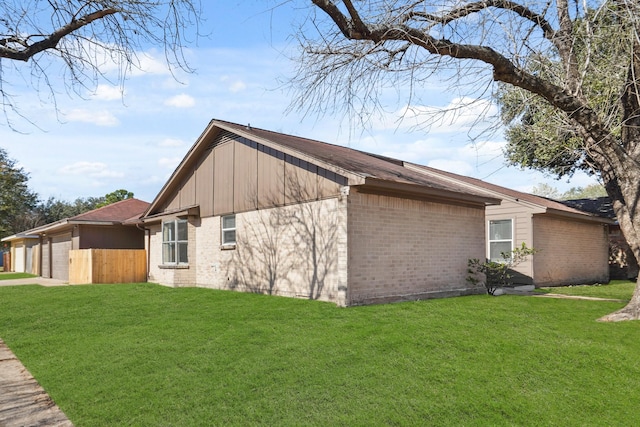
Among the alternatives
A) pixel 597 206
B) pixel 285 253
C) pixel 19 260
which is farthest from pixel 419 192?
pixel 19 260

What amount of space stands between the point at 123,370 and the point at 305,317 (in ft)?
12.0

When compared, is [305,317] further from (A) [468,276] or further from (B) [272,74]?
(A) [468,276]

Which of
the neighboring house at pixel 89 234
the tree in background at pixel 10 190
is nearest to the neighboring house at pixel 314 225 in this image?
the neighboring house at pixel 89 234

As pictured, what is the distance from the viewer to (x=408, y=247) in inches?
460

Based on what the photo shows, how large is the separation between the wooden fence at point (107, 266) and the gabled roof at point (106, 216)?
1.66m

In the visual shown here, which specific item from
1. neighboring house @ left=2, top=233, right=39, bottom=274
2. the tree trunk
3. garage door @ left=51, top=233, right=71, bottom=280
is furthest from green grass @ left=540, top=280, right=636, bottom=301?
neighboring house @ left=2, top=233, right=39, bottom=274

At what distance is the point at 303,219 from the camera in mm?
11922

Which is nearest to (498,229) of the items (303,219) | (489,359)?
(303,219)

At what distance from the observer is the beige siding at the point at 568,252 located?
1694 centimetres

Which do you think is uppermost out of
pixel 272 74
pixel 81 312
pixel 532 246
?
pixel 272 74

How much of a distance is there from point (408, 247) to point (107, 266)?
1340cm

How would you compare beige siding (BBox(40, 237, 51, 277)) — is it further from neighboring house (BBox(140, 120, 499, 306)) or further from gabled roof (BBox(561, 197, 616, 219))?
gabled roof (BBox(561, 197, 616, 219))

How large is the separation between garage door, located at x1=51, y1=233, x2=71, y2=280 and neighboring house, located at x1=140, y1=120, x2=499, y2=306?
9.31 metres

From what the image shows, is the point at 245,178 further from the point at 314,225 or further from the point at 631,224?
the point at 631,224
